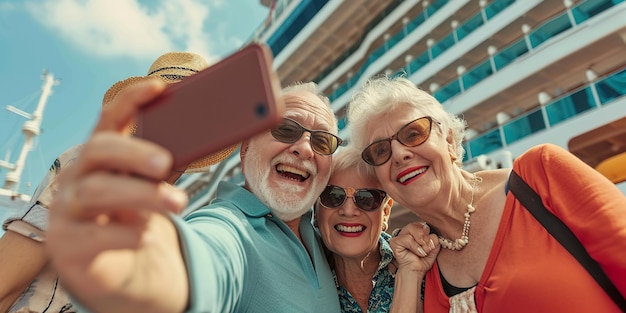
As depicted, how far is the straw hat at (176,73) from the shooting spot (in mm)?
2641

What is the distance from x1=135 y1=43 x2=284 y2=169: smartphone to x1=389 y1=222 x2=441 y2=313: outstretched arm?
5.26ft

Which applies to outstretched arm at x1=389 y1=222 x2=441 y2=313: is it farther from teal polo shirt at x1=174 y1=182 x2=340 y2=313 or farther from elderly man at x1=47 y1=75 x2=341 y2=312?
elderly man at x1=47 y1=75 x2=341 y2=312

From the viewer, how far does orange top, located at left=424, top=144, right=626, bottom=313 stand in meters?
A: 1.47

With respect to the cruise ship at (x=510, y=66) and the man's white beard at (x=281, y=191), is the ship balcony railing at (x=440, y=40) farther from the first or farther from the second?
the man's white beard at (x=281, y=191)

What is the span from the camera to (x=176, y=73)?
2.71 m

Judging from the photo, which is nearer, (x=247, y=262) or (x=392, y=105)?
(x=247, y=262)

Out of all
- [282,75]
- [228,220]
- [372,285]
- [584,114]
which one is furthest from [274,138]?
[282,75]

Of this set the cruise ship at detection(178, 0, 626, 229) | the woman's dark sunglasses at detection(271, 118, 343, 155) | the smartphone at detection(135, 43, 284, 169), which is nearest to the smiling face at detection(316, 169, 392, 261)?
the woman's dark sunglasses at detection(271, 118, 343, 155)

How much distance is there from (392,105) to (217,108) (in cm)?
173

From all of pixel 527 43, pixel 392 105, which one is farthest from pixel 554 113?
pixel 392 105

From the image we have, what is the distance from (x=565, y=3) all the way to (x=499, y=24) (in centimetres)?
184

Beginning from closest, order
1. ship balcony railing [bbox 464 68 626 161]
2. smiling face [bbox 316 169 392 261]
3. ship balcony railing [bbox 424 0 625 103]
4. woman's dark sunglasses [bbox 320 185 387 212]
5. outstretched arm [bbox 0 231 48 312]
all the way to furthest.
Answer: outstretched arm [bbox 0 231 48 312], smiling face [bbox 316 169 392 261], woman's dark sunglasses [bbox 320 185 387 212], ship balcony railing [bbox 464 68 626 161], ship balcony railing [bbox 424 0 625 103]

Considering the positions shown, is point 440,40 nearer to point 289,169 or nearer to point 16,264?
point 289,169

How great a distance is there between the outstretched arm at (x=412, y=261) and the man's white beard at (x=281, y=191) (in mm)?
559
